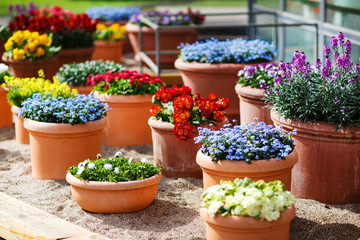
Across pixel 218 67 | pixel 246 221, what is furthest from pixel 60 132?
pixel 246 221

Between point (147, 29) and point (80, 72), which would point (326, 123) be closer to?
point (80, 72)

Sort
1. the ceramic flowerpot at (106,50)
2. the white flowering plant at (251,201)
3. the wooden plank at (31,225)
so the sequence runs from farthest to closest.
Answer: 1. the ceramic flowerpot at (106,50)
2. the wooden plank at (31,225)
3. the white flowering plant at (251,201)

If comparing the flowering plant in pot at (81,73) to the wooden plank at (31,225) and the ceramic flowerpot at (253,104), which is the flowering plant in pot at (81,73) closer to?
the ceramic flowerpot at (253,104)

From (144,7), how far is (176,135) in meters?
22.5

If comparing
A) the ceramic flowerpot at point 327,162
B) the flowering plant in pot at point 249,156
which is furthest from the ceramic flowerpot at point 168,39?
the flowering plant in pot at point 249,156

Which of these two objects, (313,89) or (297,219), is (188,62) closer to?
(313,89)

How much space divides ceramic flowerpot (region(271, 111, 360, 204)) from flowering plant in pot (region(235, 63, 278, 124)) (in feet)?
2.98

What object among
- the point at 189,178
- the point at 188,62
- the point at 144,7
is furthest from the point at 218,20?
the point at 189,178

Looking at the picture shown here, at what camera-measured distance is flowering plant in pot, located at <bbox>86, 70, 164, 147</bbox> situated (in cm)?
688

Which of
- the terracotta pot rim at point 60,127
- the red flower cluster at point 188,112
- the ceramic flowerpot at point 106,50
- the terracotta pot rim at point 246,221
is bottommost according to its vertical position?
the ceramic flowerpot at point 106,50

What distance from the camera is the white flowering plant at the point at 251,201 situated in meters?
3.86

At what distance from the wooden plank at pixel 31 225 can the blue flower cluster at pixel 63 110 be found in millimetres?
1049

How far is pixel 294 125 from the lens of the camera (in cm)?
506

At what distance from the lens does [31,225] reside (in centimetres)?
445
